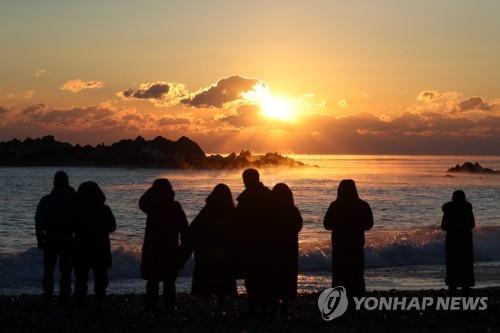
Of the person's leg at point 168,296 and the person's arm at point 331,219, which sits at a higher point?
the person's arm at point 331,219

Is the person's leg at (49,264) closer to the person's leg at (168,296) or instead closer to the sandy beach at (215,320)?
the sandy beach at (215,320)

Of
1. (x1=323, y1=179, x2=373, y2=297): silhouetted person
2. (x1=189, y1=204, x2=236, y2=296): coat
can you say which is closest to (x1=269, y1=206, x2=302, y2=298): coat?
(x1=323, y1=179, x2=373, y2=297): silhouetted person

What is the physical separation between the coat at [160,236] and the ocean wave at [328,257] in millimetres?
9206

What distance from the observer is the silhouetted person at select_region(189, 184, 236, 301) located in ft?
36.8

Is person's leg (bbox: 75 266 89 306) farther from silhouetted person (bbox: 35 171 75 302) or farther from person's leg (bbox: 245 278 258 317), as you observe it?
person's leg (bbox: 245 278 258 317)

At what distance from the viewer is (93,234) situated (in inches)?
422

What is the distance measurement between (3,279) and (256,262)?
1118 cm

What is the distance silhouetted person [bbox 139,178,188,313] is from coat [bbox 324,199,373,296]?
220 cm

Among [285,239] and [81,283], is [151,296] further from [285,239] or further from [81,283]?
[285,239]

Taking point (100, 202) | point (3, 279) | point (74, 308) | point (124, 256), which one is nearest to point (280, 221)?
point (100, 202)

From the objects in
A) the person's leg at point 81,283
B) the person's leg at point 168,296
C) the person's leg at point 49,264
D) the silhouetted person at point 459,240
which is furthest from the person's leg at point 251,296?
the silhouetted person at point 459,240

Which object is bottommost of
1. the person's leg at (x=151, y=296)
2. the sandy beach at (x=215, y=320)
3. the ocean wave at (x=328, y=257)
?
the ocean wave at (x=328, y=257)

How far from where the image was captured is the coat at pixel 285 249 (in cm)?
1057

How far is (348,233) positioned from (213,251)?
2032 millimetres
